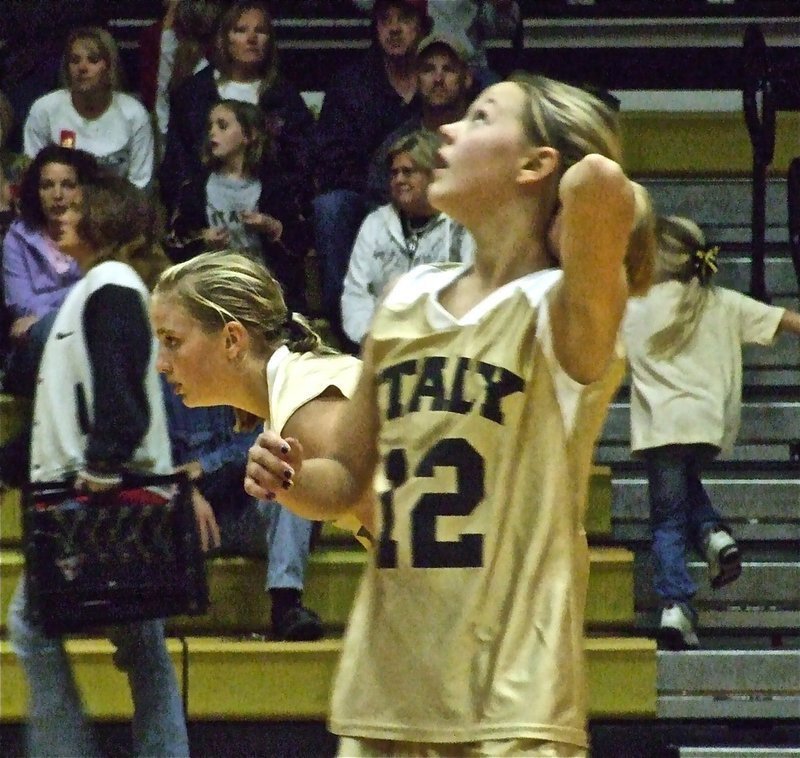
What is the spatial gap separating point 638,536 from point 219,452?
1.66 meters

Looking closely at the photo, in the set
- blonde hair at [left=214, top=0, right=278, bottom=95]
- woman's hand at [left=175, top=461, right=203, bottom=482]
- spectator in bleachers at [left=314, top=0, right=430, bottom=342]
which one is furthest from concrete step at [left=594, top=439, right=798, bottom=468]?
blonde hair at [left=214, top=0, right=278, bottom=95]

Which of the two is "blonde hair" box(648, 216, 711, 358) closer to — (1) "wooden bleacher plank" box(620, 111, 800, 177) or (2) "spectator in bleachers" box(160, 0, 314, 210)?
(1) "wooden bleacher plank" box(620, 111, 800, 177)

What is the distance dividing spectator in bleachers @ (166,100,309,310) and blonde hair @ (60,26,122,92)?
0.69 meters

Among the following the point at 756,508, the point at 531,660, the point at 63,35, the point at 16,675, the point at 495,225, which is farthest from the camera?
the point at 63,35

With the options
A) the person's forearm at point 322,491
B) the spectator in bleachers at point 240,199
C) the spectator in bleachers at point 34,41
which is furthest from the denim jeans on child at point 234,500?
the person's forearm at point 322,491

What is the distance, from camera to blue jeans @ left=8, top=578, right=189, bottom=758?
13.4 ft

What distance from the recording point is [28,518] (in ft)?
13.3

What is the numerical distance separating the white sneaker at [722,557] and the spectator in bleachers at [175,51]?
9.52ft

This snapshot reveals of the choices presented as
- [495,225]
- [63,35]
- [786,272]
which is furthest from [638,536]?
[495,225]

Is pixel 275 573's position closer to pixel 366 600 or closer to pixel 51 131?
pixel 51 131

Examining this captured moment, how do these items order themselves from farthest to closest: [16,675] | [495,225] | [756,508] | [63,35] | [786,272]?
[63,35] < [786,272] < [756,508] < [16,675] < [495,225]

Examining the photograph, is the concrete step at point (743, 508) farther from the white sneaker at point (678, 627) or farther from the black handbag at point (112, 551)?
the black handbag at point (112, 551)

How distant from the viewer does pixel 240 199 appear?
616 cm

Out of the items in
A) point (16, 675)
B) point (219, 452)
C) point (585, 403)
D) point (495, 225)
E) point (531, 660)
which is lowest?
point (16, 675)
